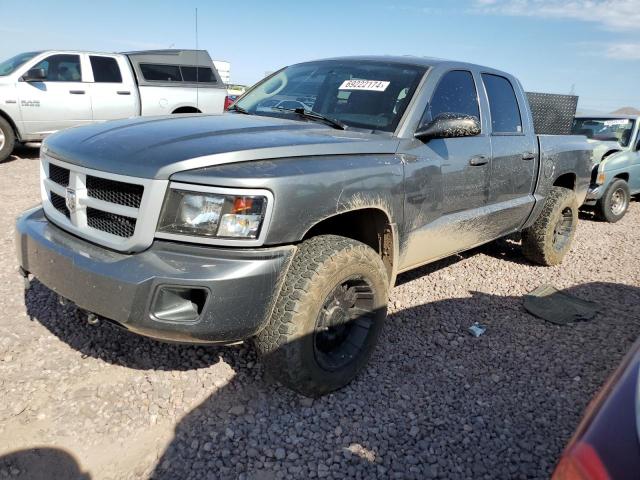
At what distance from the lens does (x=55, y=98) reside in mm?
8914

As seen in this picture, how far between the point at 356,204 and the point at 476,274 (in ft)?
8.70

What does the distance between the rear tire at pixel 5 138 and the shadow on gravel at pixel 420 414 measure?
25.8 feet

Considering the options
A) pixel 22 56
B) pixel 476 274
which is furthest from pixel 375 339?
pixel 22 56

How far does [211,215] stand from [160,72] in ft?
29.5

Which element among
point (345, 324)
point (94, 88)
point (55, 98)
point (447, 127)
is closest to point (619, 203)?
point (447, 127)

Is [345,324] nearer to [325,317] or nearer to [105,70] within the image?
Answer: [325,317]

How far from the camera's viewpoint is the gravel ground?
7.38 feet

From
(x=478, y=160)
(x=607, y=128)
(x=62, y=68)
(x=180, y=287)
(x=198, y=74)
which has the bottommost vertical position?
(x=180, y=287)

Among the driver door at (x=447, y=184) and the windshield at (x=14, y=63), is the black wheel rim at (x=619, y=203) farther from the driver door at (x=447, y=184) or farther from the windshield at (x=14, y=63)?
the windshield at (x=14, y=63)

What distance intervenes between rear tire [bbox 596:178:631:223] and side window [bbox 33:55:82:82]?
933cm

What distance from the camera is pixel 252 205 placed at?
7.03ft

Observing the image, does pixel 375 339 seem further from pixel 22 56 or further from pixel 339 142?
pixel 22 56

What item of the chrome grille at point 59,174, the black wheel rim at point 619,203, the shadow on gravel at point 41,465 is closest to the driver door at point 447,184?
the chrome grille at point 59,174

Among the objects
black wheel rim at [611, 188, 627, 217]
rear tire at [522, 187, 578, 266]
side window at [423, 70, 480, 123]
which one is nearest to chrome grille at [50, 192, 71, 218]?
side window at [423, 70, 480, 123]
